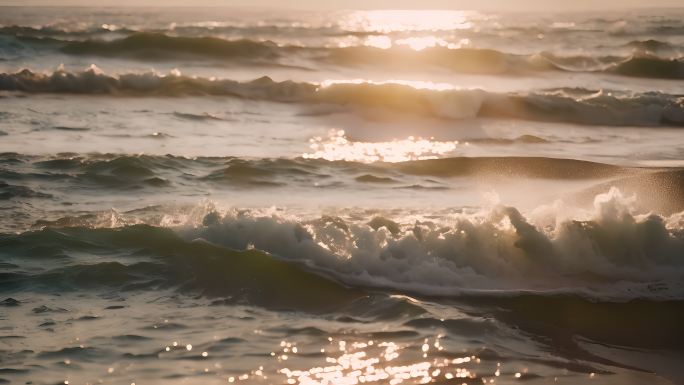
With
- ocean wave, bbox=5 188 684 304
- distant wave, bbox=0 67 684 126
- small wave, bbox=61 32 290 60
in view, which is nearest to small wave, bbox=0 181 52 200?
ocean wave, bbox=5 188 684 304

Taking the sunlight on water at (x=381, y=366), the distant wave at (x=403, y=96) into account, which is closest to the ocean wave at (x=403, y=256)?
the sunlight on water at (x=381, y=366)

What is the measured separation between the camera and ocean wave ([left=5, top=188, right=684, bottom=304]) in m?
7.37

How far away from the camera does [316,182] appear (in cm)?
1145

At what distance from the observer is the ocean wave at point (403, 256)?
7.37 meters

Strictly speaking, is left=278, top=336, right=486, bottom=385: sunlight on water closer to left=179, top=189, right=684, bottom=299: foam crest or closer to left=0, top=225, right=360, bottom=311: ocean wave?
left=0, top=225, right=360, bottom=311: ocean wave

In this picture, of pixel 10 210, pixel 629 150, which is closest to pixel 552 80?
pixel 629 150

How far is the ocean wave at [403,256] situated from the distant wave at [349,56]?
72.2ft

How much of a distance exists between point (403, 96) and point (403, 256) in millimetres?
13733

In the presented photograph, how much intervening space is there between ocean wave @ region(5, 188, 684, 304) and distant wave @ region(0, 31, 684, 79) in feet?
72.2

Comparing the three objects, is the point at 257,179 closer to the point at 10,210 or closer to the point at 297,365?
the point at 10,210

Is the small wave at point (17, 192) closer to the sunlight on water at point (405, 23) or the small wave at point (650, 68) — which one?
the small wave at point (650, 68)

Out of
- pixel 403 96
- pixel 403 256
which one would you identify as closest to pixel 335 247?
pixel 403 256

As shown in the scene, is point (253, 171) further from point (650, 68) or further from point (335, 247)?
point (650, 68)

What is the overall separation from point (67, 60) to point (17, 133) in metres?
14.5
